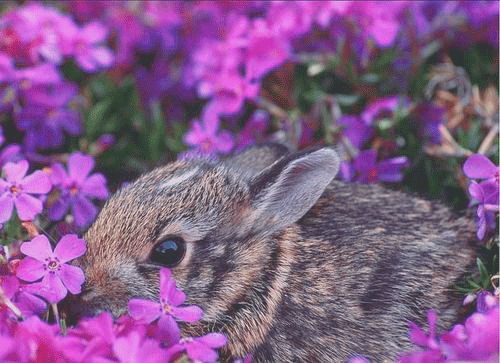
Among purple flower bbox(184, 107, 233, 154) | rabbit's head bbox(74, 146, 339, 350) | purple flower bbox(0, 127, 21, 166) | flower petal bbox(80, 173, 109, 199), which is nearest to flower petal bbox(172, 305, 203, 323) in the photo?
rabbit's head bbox(74, 146, 339, 350)

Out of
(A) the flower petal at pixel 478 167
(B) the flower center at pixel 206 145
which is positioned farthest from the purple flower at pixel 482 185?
(B) the flower center at pixel 206 145

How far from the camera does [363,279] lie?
386cm

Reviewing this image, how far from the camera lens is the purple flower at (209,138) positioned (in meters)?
5.18

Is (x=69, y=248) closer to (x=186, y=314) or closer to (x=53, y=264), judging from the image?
(x=53, y=264)

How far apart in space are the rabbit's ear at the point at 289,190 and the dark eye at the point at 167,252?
0.43 metres

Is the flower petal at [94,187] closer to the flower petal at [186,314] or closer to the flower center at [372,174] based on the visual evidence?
the flower petal at [186,314]

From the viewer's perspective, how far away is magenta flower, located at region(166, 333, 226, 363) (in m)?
3.09

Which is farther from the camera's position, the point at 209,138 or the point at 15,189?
the point at 209,138

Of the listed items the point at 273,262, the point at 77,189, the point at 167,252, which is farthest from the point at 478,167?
the point at 77,189

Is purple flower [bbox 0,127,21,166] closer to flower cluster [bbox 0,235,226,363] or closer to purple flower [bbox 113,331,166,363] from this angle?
flower cluster [bbox 0,235,226,363]

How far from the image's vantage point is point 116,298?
11.8 feet

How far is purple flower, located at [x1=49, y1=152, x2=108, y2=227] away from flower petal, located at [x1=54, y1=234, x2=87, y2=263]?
0.81 m

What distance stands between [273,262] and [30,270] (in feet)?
3.80

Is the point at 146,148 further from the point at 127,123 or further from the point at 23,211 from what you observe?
the point at 23,211
